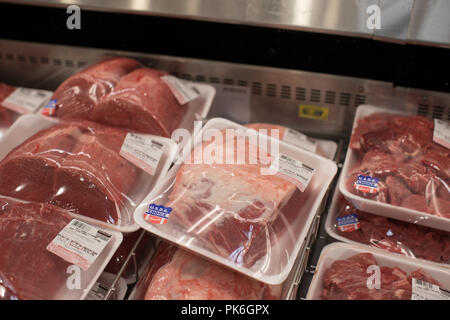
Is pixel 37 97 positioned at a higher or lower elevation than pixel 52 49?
lower

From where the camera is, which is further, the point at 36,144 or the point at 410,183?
the point at 36,144

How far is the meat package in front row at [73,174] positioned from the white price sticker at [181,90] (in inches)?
14.8

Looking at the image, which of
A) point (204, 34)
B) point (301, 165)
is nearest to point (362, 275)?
point (301, 165)

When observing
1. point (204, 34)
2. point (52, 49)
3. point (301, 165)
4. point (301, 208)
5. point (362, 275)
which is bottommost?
point (362, 275)

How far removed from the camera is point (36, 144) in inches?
80.4

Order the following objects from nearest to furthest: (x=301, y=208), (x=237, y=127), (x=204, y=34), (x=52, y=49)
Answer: (x=301, y=208) < (x=237, y=127) < (x=204, y=34) < (x=52, y=49)

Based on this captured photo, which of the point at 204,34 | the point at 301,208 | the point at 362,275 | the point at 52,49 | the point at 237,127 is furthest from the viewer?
the point at 52,49

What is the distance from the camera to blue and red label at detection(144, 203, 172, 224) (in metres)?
1.78

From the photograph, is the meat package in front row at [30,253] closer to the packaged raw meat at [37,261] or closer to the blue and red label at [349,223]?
the packaged raw meat at [37,261]

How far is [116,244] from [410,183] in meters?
1.13

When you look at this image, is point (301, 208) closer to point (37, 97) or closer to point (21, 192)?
point (21, 192)

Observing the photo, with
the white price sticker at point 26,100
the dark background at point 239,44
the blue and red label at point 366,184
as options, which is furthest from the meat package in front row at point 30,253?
the blue and red label at point 366,184

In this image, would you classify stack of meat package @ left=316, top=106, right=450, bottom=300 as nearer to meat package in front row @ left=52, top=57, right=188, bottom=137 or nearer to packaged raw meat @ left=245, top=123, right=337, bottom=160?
packaged raw meat @ left=245, top=123, right=337, bottom=160

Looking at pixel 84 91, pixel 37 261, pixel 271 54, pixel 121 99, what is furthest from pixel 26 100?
pixel 271 54
